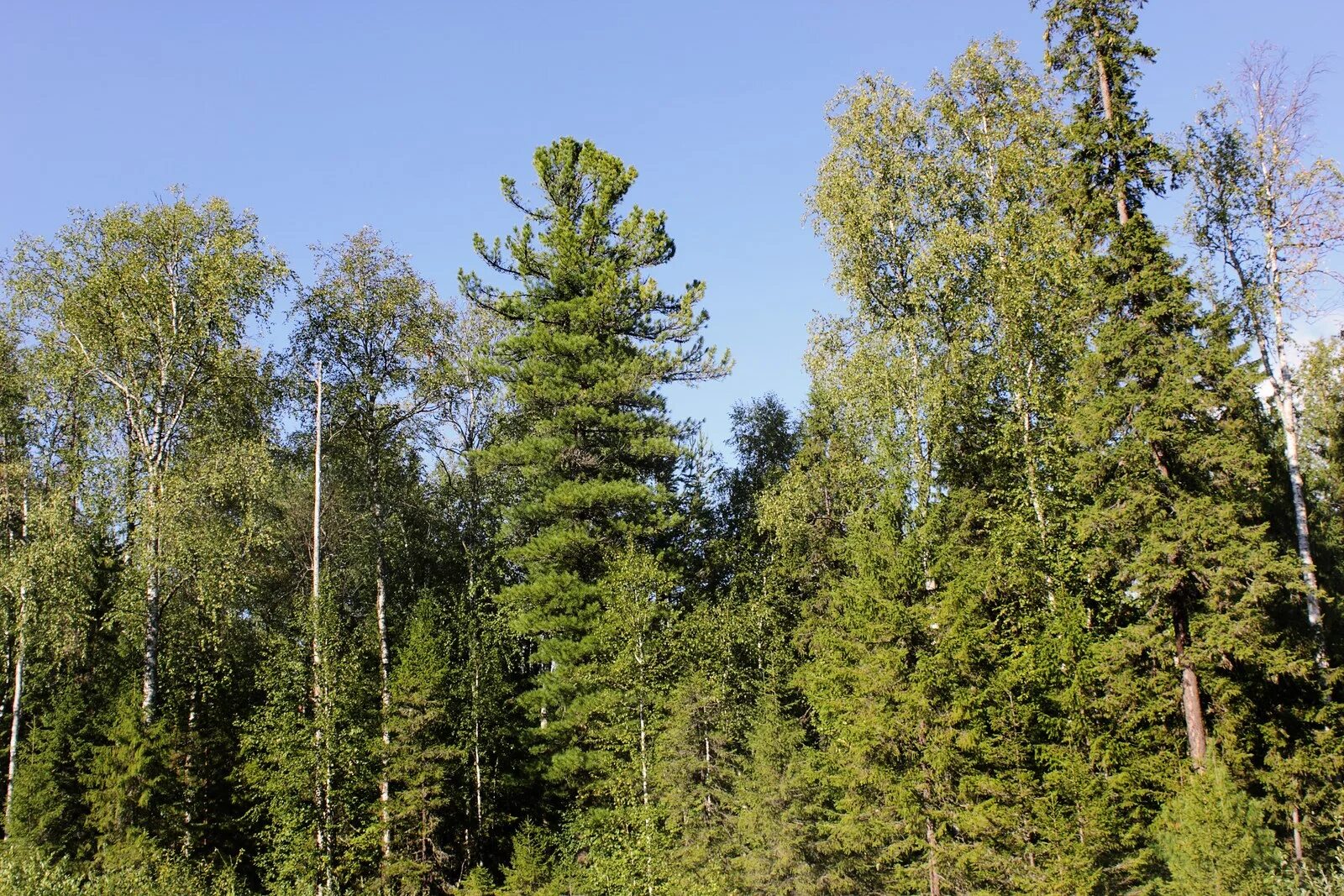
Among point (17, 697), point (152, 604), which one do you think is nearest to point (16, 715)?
point (17, 697)

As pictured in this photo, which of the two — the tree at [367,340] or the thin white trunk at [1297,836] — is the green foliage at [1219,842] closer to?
the thin white trunk at [1297,836]

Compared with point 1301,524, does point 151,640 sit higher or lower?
lower

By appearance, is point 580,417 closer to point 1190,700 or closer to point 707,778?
point 707,778

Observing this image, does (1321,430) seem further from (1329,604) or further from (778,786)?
(778,786)

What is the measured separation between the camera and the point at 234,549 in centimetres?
2311

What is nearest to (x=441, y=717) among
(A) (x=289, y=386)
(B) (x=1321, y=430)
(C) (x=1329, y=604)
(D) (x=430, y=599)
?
(D) (x=430, y=599)

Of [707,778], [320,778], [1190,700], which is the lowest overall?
[707,778]

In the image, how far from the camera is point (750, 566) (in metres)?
28.5

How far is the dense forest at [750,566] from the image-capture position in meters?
16.9

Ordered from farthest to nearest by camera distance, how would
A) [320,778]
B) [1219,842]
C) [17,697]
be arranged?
[17,697]
[320,778]
[1219,842]

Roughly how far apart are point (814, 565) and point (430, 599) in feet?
37.1

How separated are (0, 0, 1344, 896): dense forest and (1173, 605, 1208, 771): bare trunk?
0.06 metres

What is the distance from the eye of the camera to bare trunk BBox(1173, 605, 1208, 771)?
652 inches

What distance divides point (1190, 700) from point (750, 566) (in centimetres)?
1364
